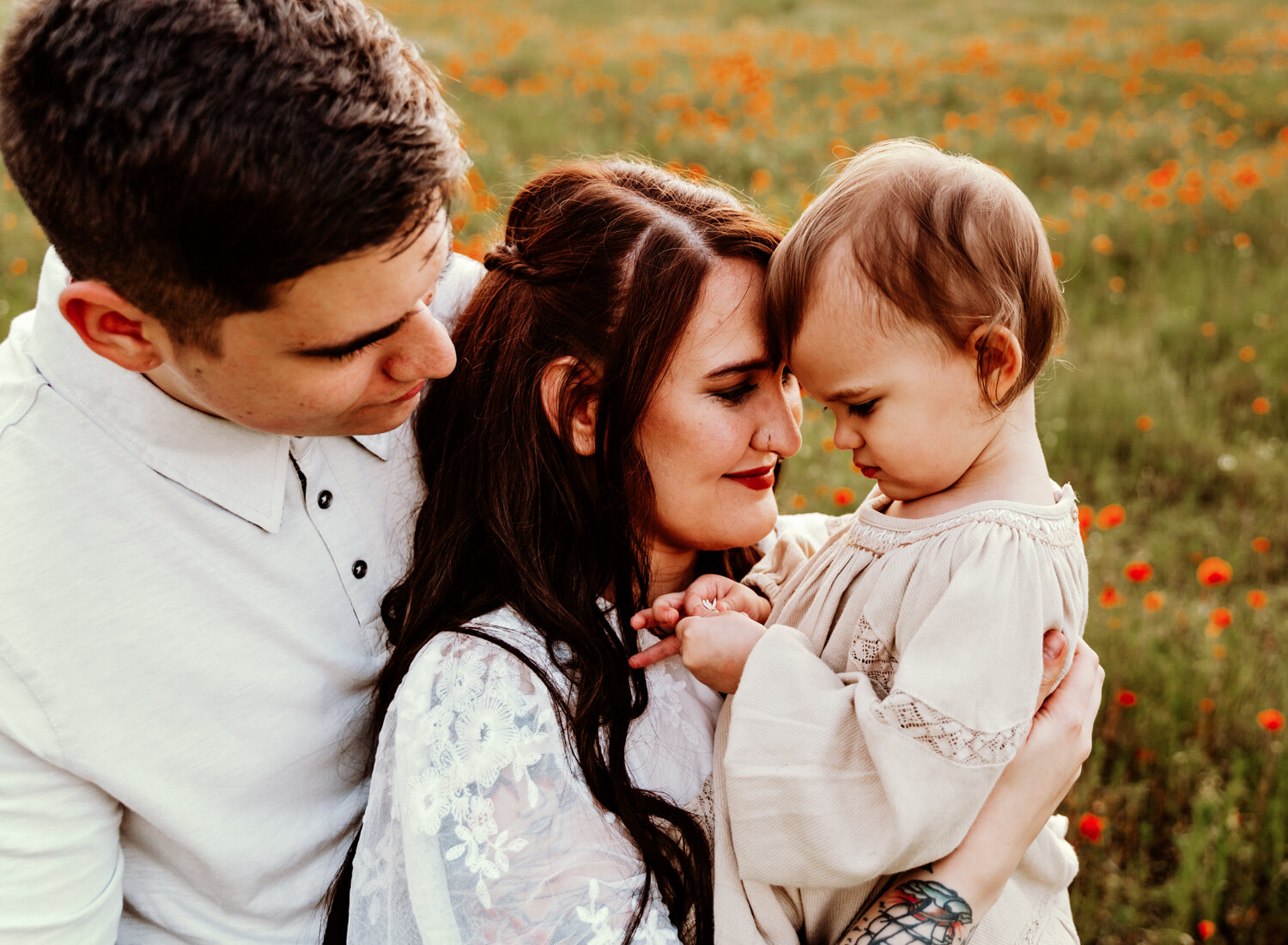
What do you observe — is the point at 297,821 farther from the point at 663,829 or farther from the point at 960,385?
the point at 960,385

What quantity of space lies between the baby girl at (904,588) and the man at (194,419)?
69 centimetres

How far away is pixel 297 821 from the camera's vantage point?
1.83 meters

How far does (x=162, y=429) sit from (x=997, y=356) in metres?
1.39

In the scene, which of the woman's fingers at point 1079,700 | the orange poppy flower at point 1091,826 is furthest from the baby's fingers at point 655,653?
the orange poppy flower at point 1091,826

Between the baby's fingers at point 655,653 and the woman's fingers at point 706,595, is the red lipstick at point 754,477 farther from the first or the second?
the baby's fingers at point 655,653

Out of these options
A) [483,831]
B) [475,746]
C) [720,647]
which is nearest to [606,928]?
[483,831]

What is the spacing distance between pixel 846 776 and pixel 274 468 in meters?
1.09

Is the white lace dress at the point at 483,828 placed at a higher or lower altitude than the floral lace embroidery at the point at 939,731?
lower

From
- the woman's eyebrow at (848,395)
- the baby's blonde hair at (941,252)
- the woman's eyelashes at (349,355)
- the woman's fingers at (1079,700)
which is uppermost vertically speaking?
the baby's blonde hair at (941,252)

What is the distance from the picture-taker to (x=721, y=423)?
200cm

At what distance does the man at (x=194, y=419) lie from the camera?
1426 mm

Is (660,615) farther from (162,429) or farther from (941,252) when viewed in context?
(162,429)

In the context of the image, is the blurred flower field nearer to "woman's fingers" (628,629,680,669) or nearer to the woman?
the woman

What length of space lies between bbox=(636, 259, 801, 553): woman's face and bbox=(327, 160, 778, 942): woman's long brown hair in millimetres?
36
